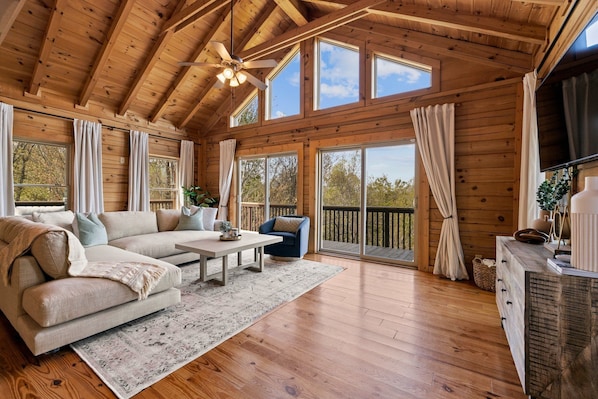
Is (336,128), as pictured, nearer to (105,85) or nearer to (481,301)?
(481,301)

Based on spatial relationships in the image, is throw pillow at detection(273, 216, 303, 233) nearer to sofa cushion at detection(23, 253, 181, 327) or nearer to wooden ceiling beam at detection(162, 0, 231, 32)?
sofa cushion at detection(23, 253, 181, 327)

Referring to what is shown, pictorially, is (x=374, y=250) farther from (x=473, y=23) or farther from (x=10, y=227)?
(x=10, y=227)

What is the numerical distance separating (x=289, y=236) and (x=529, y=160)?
3.22 metres

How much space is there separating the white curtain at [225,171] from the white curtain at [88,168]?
2319mm

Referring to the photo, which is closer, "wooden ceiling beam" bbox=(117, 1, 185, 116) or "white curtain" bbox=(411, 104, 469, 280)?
"white curtain" bbox=(411, 104, 469, 280)

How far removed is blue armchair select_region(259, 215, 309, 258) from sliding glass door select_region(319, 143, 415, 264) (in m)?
0.67

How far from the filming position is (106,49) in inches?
162

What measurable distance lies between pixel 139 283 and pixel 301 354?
1.45 m

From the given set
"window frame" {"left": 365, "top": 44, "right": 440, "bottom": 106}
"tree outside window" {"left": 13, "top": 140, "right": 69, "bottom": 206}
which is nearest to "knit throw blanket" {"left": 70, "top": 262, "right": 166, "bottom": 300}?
"tree outside window" {"left": 13, "top": 140, "right": 69, "bottom": 206}

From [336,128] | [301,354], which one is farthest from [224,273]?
[336,128]

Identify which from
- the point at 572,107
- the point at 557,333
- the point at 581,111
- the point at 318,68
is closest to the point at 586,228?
the point at 557,333

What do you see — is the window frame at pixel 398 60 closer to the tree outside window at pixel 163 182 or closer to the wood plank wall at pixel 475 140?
the wood plank wall at pixel 475 140

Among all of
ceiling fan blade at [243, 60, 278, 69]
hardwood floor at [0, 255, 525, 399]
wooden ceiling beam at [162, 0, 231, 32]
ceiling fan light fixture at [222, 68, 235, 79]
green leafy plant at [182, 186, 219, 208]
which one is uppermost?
wooden ceiling beam at [162, 0, 231, 32]

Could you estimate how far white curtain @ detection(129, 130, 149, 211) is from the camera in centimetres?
540
